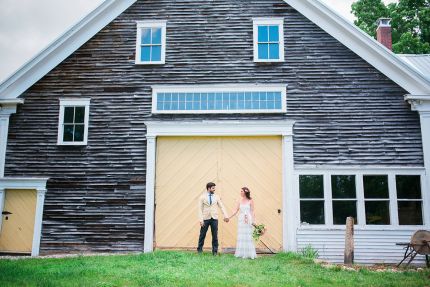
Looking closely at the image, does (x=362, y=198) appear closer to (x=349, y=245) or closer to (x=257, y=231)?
(x=349, y=245)

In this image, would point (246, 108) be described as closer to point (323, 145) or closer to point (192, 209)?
point (323, 145)

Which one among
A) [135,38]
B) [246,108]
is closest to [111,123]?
[135,38]

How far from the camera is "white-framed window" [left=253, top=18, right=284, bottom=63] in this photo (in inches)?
538

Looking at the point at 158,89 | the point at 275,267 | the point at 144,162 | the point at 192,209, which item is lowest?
the point at 275,267

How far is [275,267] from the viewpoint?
9414mm

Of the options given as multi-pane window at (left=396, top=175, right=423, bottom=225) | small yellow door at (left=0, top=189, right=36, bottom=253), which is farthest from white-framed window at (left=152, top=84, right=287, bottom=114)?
small yellow door at (left=0, top=189, right=36, bottom=253)

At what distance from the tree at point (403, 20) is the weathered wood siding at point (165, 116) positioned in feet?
53.6

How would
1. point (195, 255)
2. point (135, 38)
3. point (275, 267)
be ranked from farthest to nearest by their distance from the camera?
point (135, 38), point (195, 255), point (275, 267)

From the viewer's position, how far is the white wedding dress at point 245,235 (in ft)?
36.8

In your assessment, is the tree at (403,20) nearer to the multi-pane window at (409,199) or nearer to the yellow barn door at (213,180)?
the multi-pane window at (409,199)

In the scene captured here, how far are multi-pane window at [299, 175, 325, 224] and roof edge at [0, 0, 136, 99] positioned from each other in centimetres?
843

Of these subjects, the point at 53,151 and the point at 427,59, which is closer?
the point at 53,151

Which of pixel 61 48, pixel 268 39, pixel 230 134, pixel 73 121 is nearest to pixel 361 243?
pixel 230 134

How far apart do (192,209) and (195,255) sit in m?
2.40
